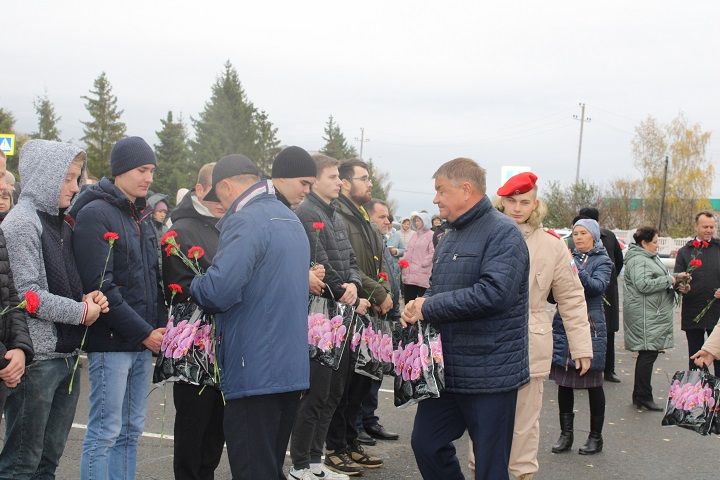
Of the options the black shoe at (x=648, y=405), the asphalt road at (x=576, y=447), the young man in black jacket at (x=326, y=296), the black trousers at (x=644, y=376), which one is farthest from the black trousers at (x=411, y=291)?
the young man in black jacket at (x=326, y=296)

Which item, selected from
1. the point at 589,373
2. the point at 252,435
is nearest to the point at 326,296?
the point at 252,435

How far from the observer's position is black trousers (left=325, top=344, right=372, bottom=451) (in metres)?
5.98

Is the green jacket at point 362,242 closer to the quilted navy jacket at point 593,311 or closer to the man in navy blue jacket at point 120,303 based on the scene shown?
the quilted navy jacket at point 593,311

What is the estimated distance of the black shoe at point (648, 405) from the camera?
8195mm

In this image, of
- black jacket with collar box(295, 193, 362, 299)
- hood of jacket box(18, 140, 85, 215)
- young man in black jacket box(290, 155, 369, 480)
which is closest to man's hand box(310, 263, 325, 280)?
young man in black jacket box(290, 155, 369, 480)

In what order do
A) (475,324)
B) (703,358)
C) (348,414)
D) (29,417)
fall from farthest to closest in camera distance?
(348,414), (703,358), (475,324), (29,417)

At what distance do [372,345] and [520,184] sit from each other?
4.80ft

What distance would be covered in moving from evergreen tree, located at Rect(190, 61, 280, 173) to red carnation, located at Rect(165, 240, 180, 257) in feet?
171

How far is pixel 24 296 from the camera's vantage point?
3.55 metres

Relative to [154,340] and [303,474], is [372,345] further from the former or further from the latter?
[154,340]

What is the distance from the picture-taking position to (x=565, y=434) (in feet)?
→ 21.8

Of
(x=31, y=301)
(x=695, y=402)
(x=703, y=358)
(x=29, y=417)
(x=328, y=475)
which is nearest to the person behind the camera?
(x=31, y=301)

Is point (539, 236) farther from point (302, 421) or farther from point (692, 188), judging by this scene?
point (692, 188)

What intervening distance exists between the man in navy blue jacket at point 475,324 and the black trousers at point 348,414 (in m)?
1.45
